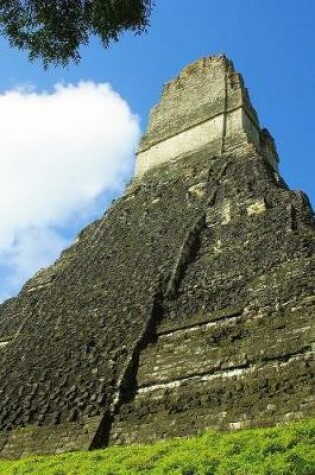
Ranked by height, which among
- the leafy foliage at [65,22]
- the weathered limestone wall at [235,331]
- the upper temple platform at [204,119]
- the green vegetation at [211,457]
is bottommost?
the green vegetation at [211,457]

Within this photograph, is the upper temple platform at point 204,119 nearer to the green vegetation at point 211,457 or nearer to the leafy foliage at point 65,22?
the leafy foliage at point 65,22

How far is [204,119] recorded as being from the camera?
1981 centimetres

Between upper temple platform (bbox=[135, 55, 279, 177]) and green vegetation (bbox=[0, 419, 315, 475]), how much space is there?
11.6 metres

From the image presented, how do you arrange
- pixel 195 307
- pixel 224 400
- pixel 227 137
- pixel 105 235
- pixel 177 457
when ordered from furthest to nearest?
1. pixel 227 137
2. pixel 105 235
3. pixel 195 307
4. pixel 224 400
5. pixel 177 457

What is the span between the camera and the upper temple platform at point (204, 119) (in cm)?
1867

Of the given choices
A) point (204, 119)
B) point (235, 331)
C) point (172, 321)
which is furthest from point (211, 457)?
point (204, 119)

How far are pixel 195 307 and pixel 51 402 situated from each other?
3.15m

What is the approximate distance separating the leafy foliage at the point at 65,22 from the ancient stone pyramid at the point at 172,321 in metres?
4.98

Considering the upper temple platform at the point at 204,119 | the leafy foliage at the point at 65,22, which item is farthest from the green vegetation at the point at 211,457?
the upper temple platform at the point at 204,119

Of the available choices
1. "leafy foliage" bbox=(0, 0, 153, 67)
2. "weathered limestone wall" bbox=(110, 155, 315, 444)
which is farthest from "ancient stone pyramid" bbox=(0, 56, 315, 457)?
"leafy foliage" bbox=(0, 0, 153, 67)

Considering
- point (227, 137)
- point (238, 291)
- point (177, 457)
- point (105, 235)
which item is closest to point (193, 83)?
point (227, 137)

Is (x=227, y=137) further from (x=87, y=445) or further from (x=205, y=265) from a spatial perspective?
(x=87, y=445)

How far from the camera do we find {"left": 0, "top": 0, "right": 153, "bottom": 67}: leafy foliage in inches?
327

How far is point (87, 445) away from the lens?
25.2ft
